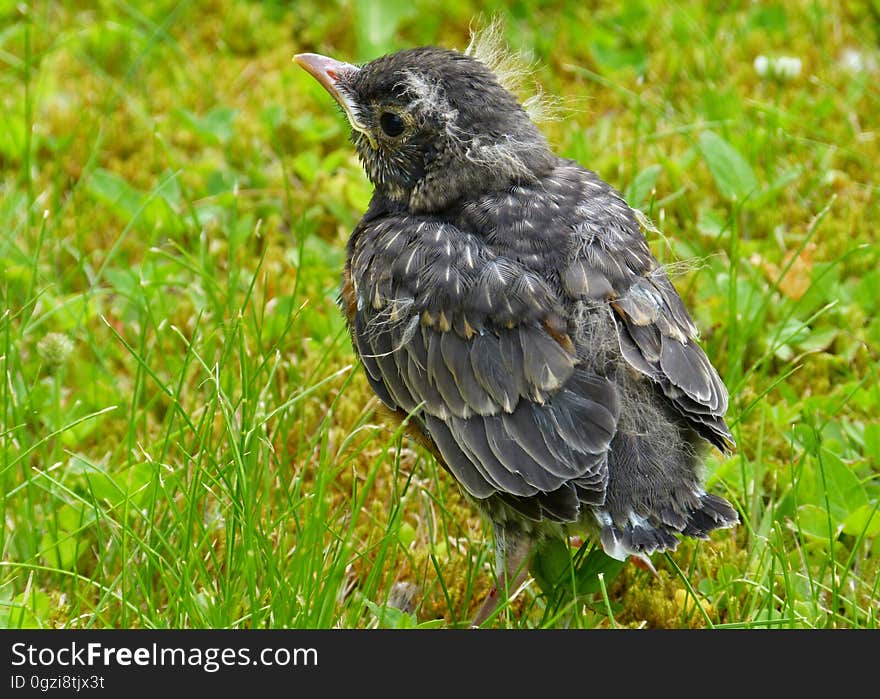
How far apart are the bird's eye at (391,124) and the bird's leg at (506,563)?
1196 millimetres

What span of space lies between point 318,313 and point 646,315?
155 centimetres

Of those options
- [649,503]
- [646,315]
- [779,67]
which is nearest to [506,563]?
[649,503]

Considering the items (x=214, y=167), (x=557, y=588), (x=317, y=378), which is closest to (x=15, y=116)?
(x=214, y=167)

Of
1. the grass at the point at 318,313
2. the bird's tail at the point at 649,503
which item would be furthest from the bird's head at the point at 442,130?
the bird's tail at the point at 649,503

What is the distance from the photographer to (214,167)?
17.2 feet

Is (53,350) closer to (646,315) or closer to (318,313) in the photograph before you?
(318,313)

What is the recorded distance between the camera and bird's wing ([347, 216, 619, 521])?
310cm

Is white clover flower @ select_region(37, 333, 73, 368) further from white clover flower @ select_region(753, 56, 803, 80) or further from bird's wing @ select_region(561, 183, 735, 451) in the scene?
white clover flower @ select_region(753, 56, 803, 80)

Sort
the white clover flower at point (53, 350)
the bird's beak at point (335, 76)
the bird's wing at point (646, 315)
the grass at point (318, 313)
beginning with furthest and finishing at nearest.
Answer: the white clover flower at point (53, 350), the bird's beak at point (335, 76), the grass at point (318, 313), the bird's wing at point (646, 315)

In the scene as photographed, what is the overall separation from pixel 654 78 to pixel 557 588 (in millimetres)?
3126

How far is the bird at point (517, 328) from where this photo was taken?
3.15 metres

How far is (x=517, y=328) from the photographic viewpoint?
324 centimetres

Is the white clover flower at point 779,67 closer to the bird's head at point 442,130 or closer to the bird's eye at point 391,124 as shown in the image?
the bird's head at point 442,130
